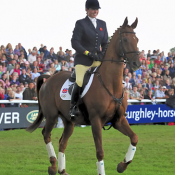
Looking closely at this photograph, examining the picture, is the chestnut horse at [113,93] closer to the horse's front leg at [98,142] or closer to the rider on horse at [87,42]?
the horse's front leg at [98,142]

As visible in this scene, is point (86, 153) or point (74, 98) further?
point (86, 153)

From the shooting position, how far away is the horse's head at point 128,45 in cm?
650

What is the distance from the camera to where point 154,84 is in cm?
2159

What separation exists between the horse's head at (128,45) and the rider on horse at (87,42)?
2.05 ft

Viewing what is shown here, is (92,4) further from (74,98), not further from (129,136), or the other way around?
(129,136)

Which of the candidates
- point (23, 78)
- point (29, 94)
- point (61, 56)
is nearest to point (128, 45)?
point (29, 94)

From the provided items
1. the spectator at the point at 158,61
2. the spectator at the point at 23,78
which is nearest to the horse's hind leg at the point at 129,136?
the spectator at the point at 23,78

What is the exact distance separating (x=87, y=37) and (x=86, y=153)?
4.04m

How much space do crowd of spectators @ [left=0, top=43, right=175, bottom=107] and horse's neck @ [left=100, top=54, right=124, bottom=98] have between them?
28.3 ft

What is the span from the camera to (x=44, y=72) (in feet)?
62.5

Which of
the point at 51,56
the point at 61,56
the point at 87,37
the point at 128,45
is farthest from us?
the point at 61,56

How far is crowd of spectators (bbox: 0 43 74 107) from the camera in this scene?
15.8 meters

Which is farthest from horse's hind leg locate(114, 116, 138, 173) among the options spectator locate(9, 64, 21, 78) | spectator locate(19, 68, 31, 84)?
spectator locate(9, 64, 21, 78)

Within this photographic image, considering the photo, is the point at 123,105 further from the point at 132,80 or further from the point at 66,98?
the point at 132,80
